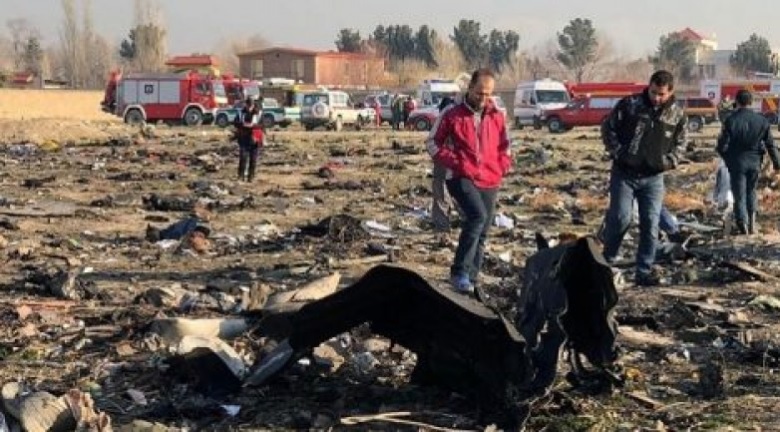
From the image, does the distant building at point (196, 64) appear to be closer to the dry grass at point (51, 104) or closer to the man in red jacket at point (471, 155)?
the dry grass at point (51, 104)

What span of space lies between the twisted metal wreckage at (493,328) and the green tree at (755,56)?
91.7 metres

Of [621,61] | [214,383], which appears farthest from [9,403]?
[621,61]

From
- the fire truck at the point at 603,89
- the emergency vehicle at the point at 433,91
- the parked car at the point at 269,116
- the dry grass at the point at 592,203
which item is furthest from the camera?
the emergency vehicle at the point at 433,91

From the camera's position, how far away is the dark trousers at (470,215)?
7.62 metres

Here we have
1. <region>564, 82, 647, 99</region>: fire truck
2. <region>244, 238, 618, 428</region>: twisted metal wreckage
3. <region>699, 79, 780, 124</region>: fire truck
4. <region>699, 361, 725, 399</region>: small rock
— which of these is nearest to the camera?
<region>244, 238, 618, 428</region>: twisted metal wreckage

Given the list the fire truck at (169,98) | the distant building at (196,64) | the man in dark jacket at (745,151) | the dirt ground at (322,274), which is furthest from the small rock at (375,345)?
the distant building at (196,64)

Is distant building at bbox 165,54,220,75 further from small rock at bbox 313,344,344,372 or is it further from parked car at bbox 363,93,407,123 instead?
small rock at bbox 313,344,344,372

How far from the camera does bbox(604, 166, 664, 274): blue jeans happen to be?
8.12 meters

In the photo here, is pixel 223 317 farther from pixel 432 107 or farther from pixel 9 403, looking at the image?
pixel 432 107

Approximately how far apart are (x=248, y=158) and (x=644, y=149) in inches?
465

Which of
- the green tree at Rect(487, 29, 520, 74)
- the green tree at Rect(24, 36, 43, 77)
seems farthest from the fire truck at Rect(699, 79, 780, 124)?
the green tree at Rect(24, 36, 43, 77)

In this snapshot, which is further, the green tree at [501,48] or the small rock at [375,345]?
the green tree at [501,48]

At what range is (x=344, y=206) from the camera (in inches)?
591

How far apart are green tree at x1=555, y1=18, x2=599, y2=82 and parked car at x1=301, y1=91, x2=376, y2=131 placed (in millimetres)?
52599
